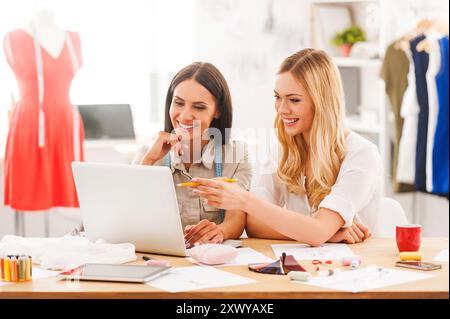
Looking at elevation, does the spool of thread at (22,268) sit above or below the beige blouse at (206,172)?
below

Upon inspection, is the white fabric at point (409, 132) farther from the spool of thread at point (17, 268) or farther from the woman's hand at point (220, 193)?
the spool of thread at point (17, 268)

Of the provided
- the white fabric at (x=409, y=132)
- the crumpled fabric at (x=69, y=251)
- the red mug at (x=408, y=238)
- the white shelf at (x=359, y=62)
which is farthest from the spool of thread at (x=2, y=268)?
the white shelf at (x=359, y=62)

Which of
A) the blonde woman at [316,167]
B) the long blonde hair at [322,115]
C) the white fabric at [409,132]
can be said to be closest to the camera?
the blonde woman at [316,167]

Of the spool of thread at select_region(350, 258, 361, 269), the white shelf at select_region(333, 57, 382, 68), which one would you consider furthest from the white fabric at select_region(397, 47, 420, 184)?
the spool of thread at select_region(350, 258, 361, 269)

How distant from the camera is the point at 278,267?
1987mm

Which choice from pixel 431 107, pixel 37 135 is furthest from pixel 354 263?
pixel 37 135

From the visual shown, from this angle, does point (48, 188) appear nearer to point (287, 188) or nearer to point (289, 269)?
point (287, 188)

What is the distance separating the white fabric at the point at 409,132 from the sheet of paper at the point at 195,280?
2.17 m

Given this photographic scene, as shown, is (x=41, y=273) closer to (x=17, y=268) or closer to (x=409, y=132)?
(x=17, y=268)

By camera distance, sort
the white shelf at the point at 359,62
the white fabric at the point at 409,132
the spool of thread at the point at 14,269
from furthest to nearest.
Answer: the white shelf at the point at 359,62 < the white fabric at the point at 409,132 < the spool of thread at the point at 14,269

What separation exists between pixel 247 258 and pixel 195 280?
0.92 ft

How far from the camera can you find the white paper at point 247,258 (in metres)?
2.10

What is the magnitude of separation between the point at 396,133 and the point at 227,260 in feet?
7.66

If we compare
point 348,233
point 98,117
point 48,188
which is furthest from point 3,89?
point 348,233
